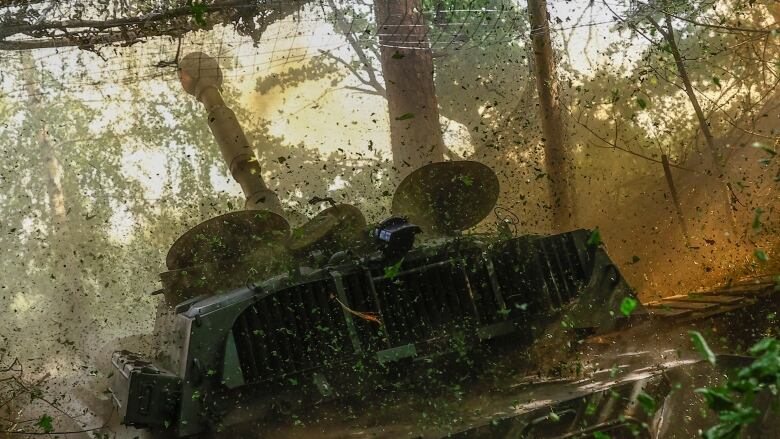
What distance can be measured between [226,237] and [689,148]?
7677mm

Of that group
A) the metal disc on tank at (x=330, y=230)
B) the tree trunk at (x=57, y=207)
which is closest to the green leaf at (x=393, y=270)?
the metal disc on tank at (x=330, y=230)

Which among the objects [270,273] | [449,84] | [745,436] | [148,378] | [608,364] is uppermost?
[449,84]

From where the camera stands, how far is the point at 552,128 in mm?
11930

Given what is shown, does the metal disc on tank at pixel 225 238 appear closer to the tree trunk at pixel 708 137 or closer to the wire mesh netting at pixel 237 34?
the wire mesh netting at pixel 237 34

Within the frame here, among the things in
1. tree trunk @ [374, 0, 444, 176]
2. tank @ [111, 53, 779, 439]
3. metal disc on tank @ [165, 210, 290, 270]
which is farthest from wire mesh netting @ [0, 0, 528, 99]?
tank @ [111, 53, 779, 439]

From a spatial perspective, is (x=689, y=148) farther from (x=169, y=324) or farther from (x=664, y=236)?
(x=169, y=324)

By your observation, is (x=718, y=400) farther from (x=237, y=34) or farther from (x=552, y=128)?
(x=237, y=34)

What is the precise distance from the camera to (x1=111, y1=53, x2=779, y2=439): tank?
6395 millimetres

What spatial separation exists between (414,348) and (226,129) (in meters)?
6.33

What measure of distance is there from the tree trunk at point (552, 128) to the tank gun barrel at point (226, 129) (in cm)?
413

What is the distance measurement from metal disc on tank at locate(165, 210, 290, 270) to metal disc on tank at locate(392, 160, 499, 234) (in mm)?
1407

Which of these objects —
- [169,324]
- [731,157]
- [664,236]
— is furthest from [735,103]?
[169,324]

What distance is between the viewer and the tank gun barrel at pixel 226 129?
11367 millimetres

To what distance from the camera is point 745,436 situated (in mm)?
6250
